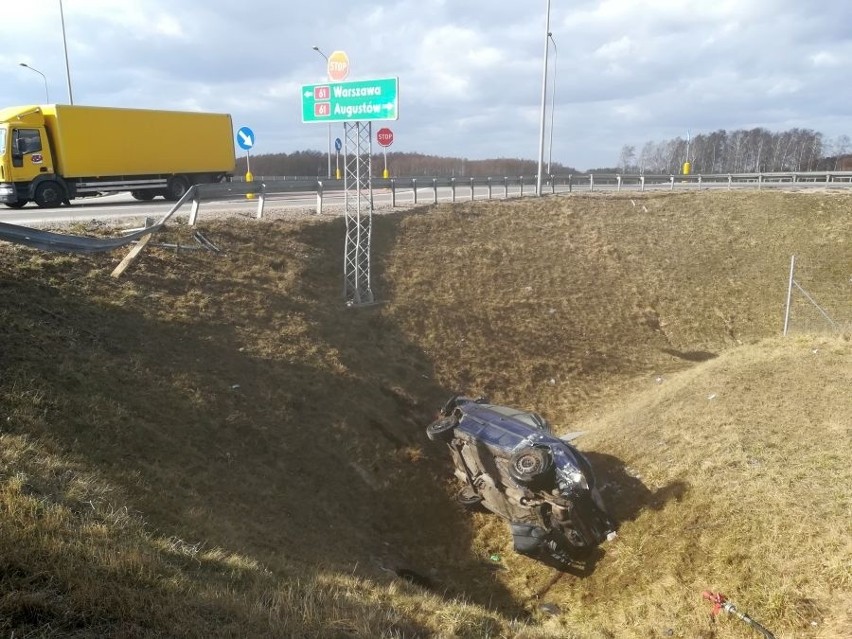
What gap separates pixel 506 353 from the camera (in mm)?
14023

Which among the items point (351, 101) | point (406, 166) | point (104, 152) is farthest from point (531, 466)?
point (406, 166)

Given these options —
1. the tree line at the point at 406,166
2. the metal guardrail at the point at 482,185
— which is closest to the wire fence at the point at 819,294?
the metal guardrail at the point at 482,185

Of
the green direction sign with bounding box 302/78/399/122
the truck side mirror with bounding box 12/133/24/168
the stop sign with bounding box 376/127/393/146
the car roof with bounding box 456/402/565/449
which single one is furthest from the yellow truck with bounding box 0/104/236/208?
the car roof with bounding box 456/402/565/449

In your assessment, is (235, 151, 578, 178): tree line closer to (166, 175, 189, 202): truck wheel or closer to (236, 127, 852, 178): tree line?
(236, 127, 852, 178): tree line

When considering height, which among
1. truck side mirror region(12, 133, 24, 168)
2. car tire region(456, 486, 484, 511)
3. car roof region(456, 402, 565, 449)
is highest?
truck side mirror region(12, 133, 24, 168)

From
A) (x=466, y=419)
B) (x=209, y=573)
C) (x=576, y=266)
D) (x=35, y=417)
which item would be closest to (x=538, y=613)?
(x=466, y=419)

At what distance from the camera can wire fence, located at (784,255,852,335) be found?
17.1 m

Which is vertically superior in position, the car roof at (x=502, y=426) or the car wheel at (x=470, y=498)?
the car roof at (x=502, y=426)

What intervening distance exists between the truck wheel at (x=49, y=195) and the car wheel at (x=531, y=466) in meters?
18.8

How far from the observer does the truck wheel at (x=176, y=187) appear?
2428cm

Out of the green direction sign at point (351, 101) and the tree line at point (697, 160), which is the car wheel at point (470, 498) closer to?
the green direction sign at point (351, 101)

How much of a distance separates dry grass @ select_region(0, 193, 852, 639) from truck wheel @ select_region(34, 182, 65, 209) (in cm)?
938

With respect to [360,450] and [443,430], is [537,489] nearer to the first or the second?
[443,430]

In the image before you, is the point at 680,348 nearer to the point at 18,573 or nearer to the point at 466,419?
the point at 466,419
